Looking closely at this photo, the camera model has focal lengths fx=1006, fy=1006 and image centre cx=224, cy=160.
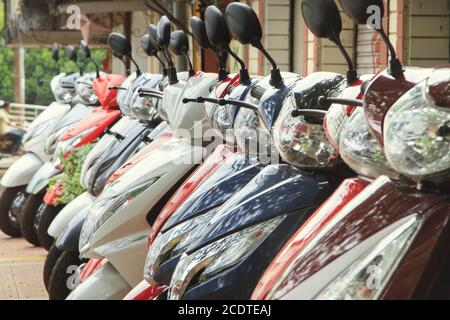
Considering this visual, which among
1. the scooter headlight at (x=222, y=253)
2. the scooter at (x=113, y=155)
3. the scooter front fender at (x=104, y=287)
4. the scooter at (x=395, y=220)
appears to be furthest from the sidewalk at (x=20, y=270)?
the scooter at (x=395, y=220)

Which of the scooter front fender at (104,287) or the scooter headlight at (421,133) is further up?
the scooter headlight at (421,133)

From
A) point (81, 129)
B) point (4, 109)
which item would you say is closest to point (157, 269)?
point (81, 129)

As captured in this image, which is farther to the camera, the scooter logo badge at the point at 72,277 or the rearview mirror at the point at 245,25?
the scooter logo badge at the point at 72,277

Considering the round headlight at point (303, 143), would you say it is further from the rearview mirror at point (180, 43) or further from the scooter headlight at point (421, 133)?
the rearview mirror at point (180, 43)

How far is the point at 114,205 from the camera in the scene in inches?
174

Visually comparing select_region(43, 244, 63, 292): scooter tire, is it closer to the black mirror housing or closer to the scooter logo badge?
the scooter logo badge

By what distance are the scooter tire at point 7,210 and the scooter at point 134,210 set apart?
180 inches

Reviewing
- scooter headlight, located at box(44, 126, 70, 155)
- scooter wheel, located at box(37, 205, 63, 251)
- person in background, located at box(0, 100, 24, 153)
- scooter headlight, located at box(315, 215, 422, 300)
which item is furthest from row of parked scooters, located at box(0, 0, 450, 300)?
person in background, located at box(0, 100, 24, 153)

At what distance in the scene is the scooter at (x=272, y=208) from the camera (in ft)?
9.70

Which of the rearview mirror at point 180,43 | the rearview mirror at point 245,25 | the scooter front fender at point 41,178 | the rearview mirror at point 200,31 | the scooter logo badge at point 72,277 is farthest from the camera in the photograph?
the scooter front fender at point 41,178

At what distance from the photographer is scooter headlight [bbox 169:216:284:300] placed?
298 cm

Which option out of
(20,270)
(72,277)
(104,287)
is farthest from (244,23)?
(20,270)

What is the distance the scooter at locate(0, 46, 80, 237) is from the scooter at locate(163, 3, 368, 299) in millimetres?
5725

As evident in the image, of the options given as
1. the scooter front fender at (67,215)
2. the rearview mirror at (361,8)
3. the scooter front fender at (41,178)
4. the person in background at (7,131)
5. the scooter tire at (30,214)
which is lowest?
the person in background at (7,131)
